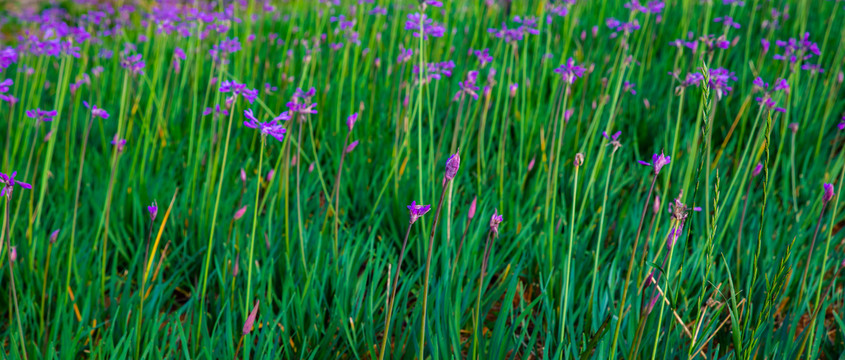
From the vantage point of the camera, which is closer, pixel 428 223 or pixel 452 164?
pixel 452 164

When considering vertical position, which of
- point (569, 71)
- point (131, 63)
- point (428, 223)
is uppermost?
point (569, 71)

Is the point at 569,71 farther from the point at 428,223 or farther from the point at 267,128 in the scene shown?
the point at 267,128

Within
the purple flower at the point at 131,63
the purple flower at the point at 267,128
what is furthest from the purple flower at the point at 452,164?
the purple flower at the point at 131,63

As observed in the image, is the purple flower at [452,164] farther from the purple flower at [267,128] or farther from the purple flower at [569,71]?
the purple flower at [569,71]

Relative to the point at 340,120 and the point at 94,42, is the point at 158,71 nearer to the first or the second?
the point at 340,120

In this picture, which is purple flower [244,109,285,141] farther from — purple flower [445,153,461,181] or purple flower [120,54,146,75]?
purple flower [120,54,146,75]

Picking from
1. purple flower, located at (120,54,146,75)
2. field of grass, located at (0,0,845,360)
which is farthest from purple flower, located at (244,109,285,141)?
purple flower, located at (120,54,146,75)

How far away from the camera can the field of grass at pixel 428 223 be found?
1176 mm

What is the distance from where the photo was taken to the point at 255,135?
2.29 m

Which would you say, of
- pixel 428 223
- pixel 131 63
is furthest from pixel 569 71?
pixel 131 63

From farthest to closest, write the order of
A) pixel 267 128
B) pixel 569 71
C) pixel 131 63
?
pixel 131 63 < pixel 569 71 < pixel 267 128

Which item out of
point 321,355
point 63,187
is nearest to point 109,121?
point 63,187

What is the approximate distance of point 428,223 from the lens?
66.1 inches

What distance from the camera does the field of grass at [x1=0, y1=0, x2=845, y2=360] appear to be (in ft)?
3.86
